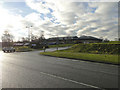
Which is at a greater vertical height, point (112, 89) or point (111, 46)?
point (111, 46)

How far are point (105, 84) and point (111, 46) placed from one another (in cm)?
1856

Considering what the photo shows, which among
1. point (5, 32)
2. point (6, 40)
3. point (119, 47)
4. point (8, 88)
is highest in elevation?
point (5, 32)

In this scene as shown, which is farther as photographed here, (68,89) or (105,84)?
(105,84)

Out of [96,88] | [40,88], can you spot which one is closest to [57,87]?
[40,88]

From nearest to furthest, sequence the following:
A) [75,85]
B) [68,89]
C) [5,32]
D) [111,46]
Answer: [68,89] < [75,85] < [111,46] < [5,32]

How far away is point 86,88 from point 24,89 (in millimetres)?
2809

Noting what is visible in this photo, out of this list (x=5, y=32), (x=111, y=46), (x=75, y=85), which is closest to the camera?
(x=75, y=85)

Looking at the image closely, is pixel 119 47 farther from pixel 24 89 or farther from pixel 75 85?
pixel 24 89

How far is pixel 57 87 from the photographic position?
3891mm

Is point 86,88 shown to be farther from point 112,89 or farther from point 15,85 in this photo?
point 15,85

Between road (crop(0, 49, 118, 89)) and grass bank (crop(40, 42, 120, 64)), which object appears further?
grass bank (crop(40, 42, 120, 64))

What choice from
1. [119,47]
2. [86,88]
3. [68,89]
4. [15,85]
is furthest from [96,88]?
[119,47]

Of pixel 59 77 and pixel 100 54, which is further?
pixel 100 54

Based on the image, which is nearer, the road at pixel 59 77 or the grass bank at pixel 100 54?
the road at pixel 59 77
